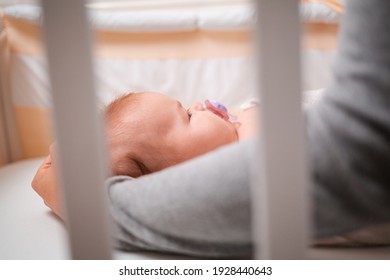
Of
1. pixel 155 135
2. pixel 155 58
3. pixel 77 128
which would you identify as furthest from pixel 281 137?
pixel 155 58

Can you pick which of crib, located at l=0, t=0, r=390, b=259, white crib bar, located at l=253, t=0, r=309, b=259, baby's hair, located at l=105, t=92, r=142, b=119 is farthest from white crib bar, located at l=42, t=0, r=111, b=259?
crib, located at l=0, t=0, r=390, b=259

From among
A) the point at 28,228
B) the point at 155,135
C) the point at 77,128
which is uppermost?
the point at 77,128

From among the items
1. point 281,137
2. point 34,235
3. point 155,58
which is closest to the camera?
point 281,137

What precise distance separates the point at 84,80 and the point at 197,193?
0.72 feet

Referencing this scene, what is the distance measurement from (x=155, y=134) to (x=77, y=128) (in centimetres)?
43

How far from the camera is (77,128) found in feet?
0.92

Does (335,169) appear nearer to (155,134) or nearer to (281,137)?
(281,137)

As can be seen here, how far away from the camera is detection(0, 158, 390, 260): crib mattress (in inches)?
19.4

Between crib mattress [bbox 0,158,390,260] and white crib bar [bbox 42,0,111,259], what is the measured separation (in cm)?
12

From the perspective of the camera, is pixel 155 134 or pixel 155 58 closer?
pixel 155 134

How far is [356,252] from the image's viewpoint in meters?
0.49

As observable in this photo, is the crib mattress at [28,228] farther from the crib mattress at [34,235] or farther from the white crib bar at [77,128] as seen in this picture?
the white crib bar at [77,128]
